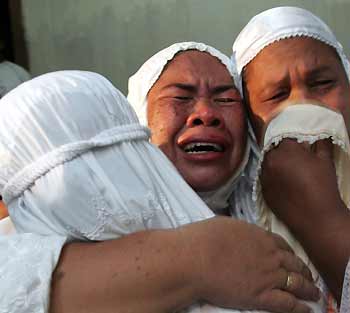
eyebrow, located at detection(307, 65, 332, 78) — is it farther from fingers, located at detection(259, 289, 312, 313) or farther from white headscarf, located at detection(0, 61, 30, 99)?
white headscarf, located at detection(0, 61, 30, 99)

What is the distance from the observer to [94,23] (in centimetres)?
410

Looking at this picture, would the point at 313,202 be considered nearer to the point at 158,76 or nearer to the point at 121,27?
the point at 158,76

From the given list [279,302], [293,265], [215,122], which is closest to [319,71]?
[215,122]

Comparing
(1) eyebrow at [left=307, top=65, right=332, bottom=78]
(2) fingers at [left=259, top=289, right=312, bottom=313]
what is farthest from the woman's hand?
(1) eyebrow at [left=307, top=65, right=332, bottom=78]

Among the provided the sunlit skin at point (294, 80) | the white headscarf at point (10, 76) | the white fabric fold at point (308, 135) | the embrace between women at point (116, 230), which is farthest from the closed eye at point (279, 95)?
the white headscarf at point (10, 76)

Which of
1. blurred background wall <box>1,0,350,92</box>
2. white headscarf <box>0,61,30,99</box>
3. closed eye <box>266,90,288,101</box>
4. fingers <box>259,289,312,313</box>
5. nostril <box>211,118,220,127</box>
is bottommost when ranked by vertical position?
white headscarf <box>0,61,30,99</box>

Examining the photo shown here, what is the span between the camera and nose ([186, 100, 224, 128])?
212 centimetres

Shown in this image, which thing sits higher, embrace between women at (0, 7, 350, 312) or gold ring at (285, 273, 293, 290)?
embrace between women at (0, 7, 350, 312)

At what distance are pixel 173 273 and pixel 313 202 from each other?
472 millimetres

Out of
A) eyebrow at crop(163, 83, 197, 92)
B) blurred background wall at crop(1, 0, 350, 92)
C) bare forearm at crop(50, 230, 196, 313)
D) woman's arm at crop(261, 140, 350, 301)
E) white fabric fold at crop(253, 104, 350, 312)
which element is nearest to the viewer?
bare forearm at crop(50, 230, 196, 313)

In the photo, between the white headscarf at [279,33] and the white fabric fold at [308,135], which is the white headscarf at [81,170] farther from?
the white headscarf at [279,33]

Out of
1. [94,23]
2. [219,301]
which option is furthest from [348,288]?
[94,23]

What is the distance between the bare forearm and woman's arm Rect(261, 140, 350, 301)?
1.31 feet

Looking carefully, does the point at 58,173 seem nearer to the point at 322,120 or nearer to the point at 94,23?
the point at 322,120
